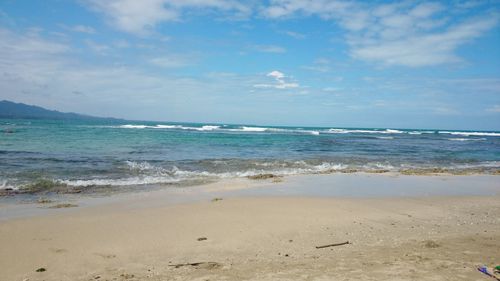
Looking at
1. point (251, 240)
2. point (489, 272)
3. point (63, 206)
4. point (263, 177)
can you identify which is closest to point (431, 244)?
point (489, 272)

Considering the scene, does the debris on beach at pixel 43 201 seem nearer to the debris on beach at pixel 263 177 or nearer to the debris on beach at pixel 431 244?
the debris on beach at pixel 263 177

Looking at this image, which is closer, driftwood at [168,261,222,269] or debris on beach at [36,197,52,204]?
driftwood at [168,261,222,269]

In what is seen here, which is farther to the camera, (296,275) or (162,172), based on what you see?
(162,172)

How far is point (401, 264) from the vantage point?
184 inches

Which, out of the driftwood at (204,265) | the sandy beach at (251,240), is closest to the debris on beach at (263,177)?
the sandy beach at (251,240)

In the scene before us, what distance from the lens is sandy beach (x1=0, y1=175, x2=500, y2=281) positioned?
4.50 metres

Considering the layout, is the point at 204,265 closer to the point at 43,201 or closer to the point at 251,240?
the point at 251,240

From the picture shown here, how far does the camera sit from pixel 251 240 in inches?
227

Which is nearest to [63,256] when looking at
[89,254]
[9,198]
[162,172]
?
[89,254]

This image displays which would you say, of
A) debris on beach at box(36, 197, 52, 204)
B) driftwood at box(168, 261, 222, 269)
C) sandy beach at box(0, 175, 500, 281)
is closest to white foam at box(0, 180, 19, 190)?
debris on beach at box(36, 197, 52, 204)

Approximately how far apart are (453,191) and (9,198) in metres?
11.9

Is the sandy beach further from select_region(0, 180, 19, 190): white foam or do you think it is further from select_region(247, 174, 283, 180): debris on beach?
select_region(247, 174, 283, 180): debris on beach

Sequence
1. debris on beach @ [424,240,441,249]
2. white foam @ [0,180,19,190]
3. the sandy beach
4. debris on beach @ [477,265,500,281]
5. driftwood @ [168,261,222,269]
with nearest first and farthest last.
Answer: debris on beach @ [477,265,500,281]
the sandy beach
driftwood @ [168,261,222,269]
debris on beach @ [424,240,441,249]
white foam @ [0,180,19,190]

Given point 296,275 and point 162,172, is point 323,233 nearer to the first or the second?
point 296,275
